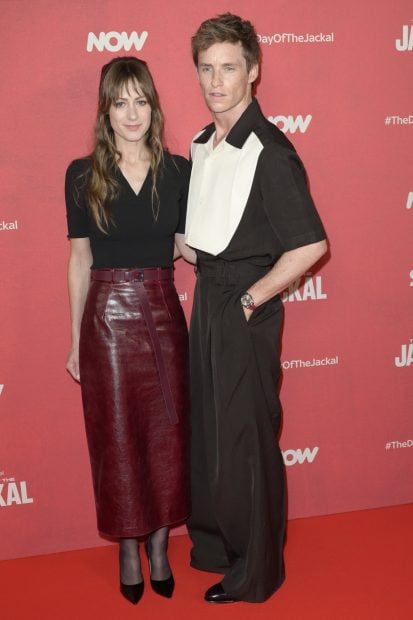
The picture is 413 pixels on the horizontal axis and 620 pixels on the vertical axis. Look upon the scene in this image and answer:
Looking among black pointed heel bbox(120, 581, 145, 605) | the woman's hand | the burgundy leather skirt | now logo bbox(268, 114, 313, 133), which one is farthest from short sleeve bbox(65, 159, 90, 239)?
black pointed heel bbox(120, 581, 145, 605)

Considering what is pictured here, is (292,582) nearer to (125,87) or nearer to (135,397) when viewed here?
(135,397)

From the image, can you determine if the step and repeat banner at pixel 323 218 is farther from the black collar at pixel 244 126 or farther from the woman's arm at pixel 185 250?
the black collar at pixel 244 126

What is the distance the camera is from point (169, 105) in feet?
9.13

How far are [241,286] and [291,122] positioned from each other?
0.80 meters

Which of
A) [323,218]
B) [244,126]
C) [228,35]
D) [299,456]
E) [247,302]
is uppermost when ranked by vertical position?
[228,35]

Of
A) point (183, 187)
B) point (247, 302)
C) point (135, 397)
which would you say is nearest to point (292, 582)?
point (135, 397)

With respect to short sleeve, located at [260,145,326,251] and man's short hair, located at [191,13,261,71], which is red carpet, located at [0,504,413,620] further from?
man's short hair, located at [191,13,261,71]

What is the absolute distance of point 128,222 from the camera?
2.44 metres

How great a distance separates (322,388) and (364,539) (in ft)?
2.09

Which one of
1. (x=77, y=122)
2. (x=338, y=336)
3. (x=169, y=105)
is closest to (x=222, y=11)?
(x=169, y=105)

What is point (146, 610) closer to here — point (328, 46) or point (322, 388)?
point (322, 388)

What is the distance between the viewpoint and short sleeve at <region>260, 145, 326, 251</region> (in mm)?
2311

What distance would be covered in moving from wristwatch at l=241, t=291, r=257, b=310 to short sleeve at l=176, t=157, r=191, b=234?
15.2 inches

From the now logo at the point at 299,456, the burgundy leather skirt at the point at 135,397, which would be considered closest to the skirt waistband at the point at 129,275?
the burgundy leather skirt at the point at 135,397
